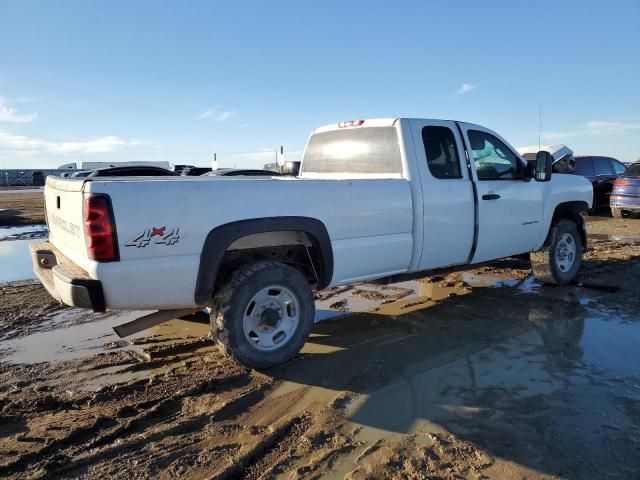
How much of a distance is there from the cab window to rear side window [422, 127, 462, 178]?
333 mm

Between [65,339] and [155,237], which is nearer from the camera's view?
[155,237]

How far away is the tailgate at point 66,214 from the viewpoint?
341 centimetres

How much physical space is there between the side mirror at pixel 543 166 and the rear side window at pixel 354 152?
1.93 meters

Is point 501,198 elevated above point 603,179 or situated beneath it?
situated beneath

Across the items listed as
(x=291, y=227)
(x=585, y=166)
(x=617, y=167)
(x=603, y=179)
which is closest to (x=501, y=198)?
(x=291, y=227)

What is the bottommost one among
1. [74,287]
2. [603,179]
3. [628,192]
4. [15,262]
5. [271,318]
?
[15,262]

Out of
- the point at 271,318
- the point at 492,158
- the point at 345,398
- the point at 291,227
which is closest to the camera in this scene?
the point at 345,398

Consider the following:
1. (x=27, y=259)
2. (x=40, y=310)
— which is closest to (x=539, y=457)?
(x=40, y=310)

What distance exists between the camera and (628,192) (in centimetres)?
1339

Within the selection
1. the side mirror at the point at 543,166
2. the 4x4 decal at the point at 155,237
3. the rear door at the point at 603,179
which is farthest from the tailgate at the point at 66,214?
the rear door at the point at 603,179

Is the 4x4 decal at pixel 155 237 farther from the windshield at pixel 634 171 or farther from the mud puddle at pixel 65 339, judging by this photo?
the windshield at pixel 634 171

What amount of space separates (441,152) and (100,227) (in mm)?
3393

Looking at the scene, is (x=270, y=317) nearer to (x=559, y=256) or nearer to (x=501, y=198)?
(x=501, y=198)

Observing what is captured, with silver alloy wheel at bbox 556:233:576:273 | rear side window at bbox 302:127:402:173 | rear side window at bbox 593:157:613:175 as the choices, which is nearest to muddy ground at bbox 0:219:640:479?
silver alloy wheel at bbox 556:233:576:273
